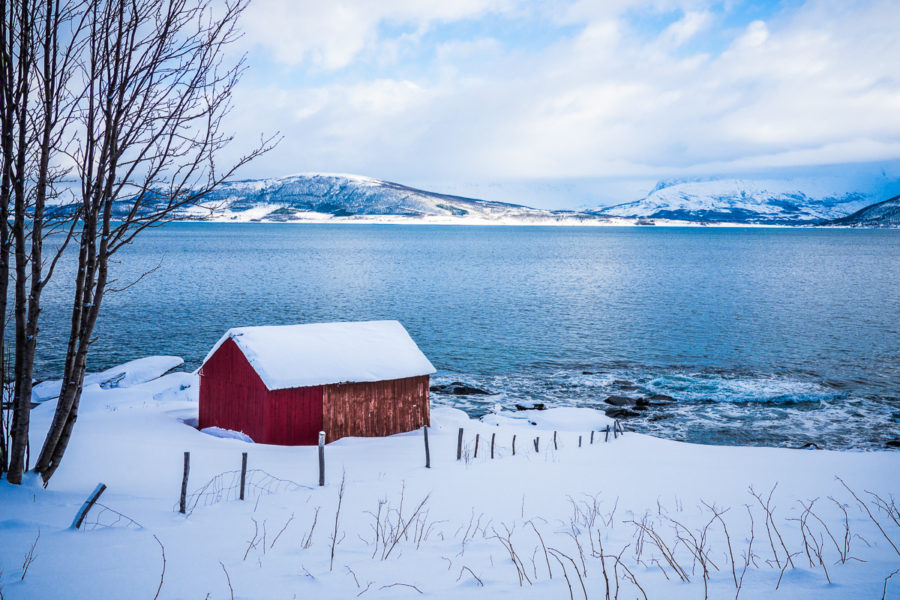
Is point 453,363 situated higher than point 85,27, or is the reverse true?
point 85,27

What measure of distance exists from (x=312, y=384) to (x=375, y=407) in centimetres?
232

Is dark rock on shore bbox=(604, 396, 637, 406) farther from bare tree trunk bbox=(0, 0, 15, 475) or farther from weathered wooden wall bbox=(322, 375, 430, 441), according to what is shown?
bare tree trunk bbox=(0, 0, 15, 475)

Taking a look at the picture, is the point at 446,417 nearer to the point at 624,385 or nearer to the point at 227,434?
the point at 227,434

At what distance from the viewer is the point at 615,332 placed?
40250 mm

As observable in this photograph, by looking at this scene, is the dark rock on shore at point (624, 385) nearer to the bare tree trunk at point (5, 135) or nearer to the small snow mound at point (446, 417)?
the small snow mound at point (446, 417)

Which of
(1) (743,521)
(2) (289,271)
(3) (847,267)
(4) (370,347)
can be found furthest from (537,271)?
(1) (743,521)

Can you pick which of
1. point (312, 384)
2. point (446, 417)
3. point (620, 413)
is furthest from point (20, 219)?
point (620, 413)

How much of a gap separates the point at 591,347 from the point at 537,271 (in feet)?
160

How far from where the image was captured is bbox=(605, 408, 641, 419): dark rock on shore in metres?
23.5

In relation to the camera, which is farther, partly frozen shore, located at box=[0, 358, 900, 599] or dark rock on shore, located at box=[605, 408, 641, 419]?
dark rock on shore, located at box=[605, 408, 641, 419]

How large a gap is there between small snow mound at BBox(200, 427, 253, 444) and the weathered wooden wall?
2415 mm

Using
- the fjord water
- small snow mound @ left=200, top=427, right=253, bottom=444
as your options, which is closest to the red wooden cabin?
small snow mound @ left=200, top=427, right=253, bottom=444

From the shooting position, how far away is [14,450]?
24.8 feet

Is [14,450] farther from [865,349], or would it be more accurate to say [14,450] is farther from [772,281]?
[772,281]
